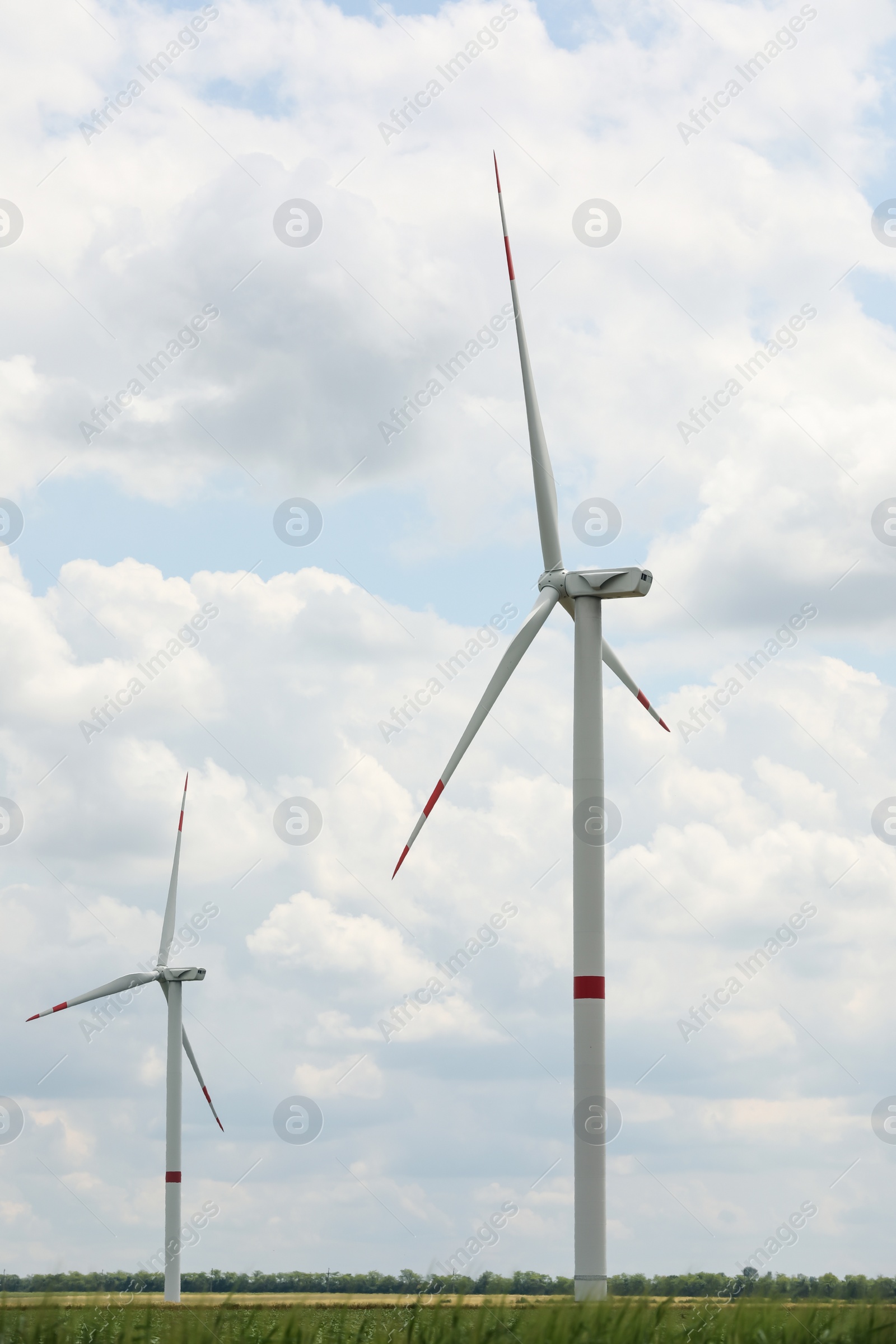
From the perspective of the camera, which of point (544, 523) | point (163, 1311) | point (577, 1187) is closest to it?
point (163, 1311)

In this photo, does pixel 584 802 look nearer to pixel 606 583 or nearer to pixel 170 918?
pixel 606 583

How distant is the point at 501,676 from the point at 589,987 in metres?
8.63

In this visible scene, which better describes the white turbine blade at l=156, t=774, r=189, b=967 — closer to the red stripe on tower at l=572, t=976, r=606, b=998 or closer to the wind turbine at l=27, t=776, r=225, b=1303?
the wind turbine at l=27, t=776, r=225, b=1303

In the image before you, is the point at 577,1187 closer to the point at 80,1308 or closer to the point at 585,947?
the point at 585,947

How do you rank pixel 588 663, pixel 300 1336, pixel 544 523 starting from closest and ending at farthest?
pixel 300 1336 < pixel 588 663 < pixel 544 523

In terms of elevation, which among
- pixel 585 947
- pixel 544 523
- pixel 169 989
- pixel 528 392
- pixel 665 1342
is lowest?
pixel 665 1342

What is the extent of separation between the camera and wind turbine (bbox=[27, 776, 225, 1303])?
230 feet

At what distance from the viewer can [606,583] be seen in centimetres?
3806

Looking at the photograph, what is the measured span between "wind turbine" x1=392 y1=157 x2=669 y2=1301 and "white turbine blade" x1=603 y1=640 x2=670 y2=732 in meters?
4.16

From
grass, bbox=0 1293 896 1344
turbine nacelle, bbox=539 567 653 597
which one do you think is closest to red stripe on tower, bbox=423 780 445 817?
turbine nacelle, bbox=539 567 653 597

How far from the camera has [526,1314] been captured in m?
15.3

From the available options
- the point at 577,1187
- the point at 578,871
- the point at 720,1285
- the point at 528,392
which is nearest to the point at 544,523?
the point at 528,392

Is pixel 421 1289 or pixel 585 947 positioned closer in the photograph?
pixel 421 1289

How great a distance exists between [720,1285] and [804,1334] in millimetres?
2365
